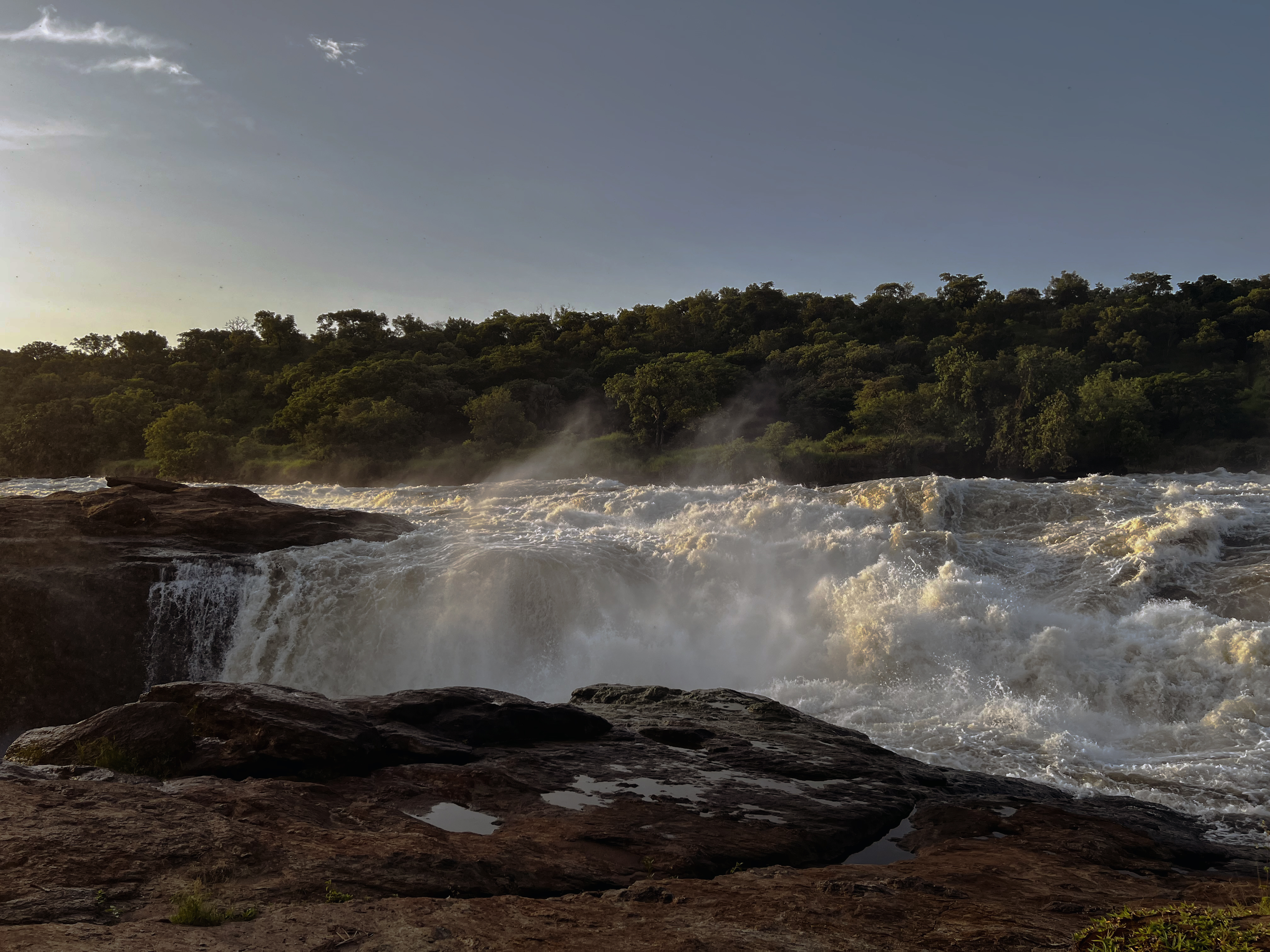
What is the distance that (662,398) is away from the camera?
46.2 m

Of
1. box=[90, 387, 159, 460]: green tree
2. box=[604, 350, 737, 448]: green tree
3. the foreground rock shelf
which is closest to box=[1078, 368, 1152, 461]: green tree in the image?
box=[604, 350, 737, 448]: green tree

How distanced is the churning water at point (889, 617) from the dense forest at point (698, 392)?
72.8 feet

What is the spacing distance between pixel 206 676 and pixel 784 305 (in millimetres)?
60852

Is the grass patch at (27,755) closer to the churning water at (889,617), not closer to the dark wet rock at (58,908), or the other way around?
the dark wet rock at (58,908)

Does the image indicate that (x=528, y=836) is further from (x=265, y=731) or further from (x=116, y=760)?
(x=116, y=760)

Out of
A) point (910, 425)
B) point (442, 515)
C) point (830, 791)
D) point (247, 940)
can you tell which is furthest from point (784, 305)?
point (247, 940)

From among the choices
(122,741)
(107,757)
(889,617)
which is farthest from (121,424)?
(889,617)

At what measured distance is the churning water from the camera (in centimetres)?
1136

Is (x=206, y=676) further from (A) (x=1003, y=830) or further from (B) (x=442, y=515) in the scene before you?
(A) (x=1003, y=830)

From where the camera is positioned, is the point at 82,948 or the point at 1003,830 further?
the point at 1003,830

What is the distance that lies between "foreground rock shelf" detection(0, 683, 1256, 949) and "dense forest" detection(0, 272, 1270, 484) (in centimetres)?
3183

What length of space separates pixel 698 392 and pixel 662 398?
2.35m

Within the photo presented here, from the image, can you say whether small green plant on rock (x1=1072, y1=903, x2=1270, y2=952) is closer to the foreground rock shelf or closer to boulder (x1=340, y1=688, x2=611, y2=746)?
the foreground rock shelf

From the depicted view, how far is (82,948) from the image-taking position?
385 cm
